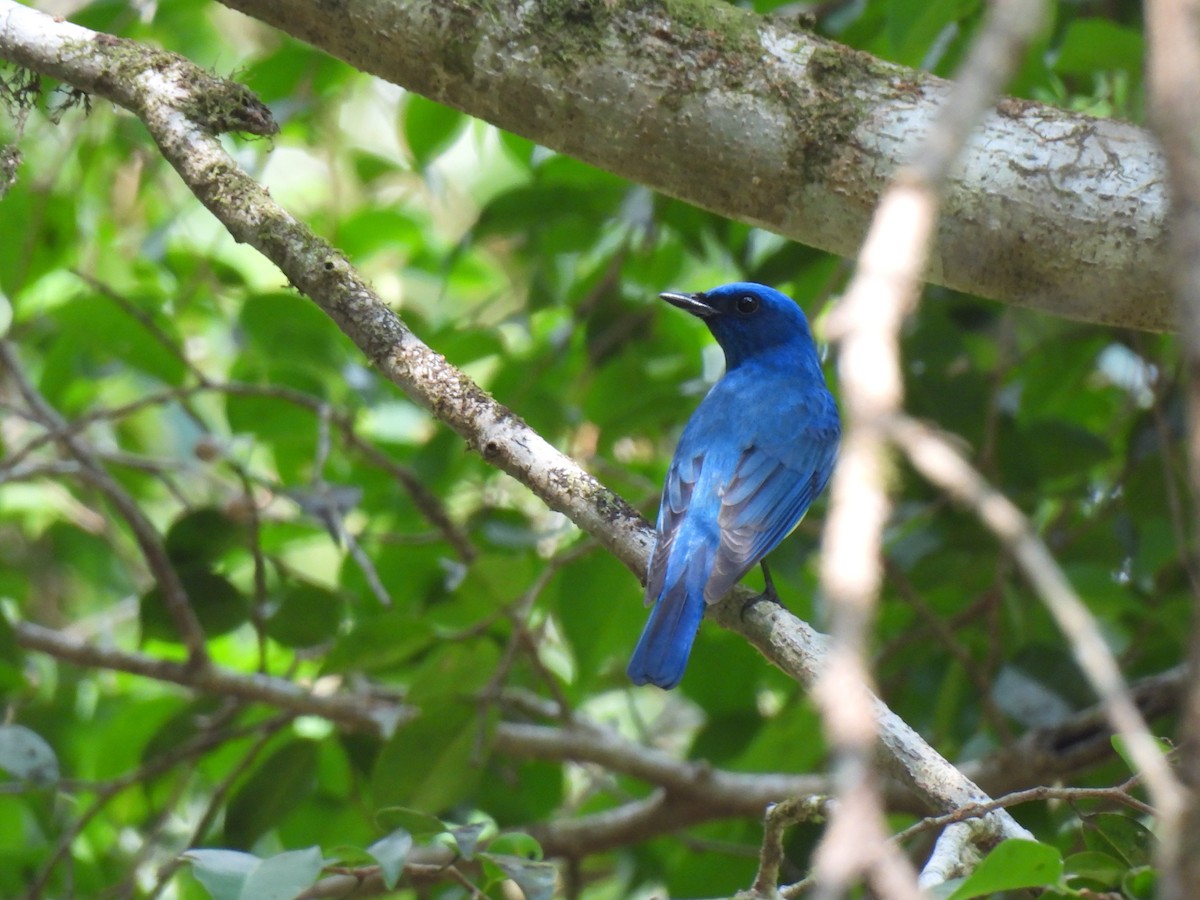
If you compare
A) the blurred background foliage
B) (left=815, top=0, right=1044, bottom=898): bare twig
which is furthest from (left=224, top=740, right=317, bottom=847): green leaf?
(left=815, top=0, right=1044, bottom=898): bare twig

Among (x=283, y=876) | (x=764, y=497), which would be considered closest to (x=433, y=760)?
(x=764, y=497)

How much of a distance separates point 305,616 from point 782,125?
2.35m

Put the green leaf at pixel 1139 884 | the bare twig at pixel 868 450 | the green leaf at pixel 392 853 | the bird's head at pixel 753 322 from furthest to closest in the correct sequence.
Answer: the bird's head at pixel 753 322
the green leaf at pixel 392 853
the green leaf at pixel 1139 884
the bare twig at pixel 868 450

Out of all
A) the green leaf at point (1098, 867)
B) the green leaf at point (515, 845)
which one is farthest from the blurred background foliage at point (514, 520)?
the green leaf at point (1098, 867)

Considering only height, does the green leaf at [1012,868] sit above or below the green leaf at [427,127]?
below

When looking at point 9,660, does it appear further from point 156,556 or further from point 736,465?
point 736,465

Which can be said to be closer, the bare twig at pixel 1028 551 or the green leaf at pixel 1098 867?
the bare twig at pixel 1028 551

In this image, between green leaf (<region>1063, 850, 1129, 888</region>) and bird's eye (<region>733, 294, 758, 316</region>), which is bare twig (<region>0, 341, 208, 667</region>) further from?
green leaf (<region>1063, 850, 1129, 888</region>)

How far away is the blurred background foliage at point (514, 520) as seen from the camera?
4035mm

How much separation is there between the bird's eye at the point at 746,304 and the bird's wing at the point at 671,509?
925 mm

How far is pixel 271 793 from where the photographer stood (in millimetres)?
4105

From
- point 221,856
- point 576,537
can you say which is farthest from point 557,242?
point 221,856

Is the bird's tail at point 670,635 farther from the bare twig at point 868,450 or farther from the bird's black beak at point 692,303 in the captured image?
the bare twig at point 868,450

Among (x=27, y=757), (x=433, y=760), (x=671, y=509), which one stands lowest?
(x=27, y=757)
